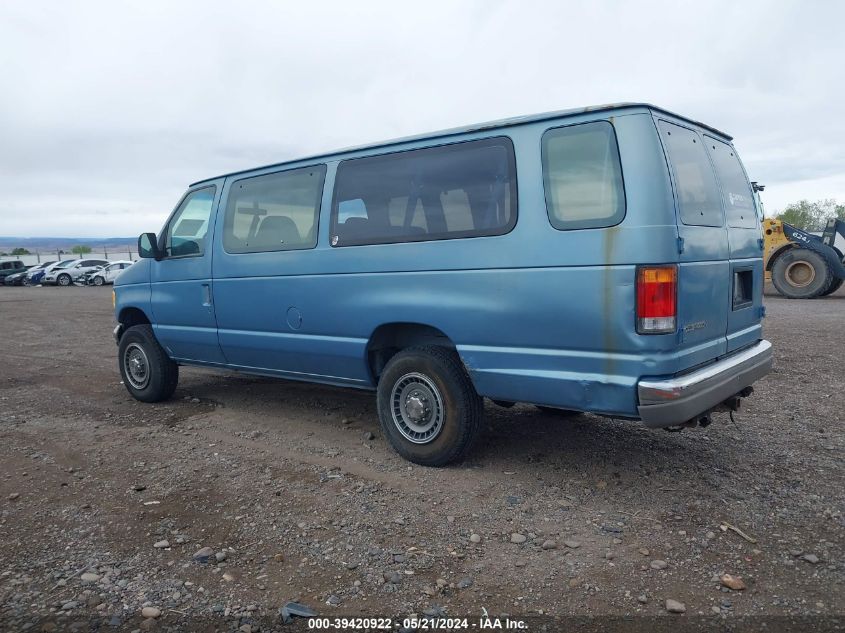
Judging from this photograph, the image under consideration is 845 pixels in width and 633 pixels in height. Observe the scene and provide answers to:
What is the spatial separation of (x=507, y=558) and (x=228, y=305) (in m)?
3.53

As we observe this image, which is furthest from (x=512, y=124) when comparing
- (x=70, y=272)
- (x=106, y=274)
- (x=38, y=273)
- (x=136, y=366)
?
(x=38, y=273)

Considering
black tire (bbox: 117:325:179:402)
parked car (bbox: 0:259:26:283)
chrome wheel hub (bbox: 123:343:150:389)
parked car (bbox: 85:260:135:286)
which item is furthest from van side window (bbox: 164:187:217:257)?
parked car (bbox: 0:259:26:283)

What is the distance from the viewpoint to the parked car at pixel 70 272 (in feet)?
116

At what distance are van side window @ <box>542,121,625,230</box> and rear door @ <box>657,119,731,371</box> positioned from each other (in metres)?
0.33

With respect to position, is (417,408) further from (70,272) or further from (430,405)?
(70,272)

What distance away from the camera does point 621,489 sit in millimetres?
4117

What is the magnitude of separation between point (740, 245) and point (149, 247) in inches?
206

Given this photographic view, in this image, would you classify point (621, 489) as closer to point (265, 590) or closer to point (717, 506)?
point (717, 506)

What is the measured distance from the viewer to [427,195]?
451 centimetres

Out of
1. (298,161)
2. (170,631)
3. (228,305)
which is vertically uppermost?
(298,161)

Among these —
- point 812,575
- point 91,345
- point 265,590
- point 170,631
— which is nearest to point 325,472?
point 265,590

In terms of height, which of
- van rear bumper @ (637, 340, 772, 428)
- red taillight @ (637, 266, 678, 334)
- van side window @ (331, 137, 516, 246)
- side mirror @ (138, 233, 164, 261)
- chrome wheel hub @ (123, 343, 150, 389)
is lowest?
chrome wheel hub @ (123, 343, 150, 389)

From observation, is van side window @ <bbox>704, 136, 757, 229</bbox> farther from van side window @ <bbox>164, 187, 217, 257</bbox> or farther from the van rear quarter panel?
van side window @ <bbox>164, 187, 217, 257</bbox>

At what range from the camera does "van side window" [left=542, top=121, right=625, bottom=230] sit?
370 cm
